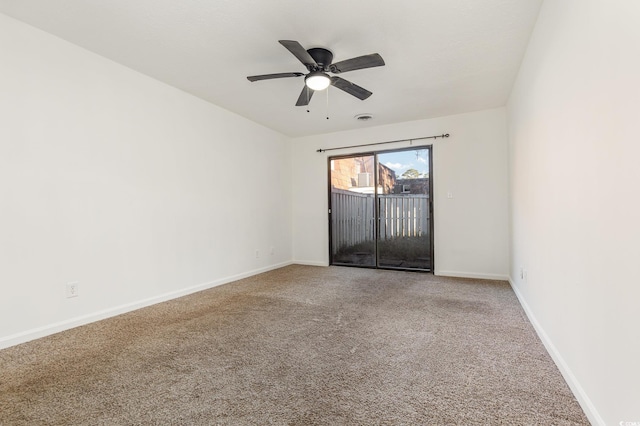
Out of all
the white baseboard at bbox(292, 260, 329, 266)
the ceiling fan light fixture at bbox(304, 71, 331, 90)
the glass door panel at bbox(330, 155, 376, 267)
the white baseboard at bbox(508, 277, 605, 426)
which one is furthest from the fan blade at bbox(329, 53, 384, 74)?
the white baseboard at bbox(292, 260, 329, 266)

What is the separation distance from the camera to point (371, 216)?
17.6 ft

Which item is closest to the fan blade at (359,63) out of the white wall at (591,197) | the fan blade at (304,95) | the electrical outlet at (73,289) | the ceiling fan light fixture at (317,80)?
the ceiling fan light fixture at (317,80)

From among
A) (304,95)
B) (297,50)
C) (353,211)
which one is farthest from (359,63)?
(353,211)

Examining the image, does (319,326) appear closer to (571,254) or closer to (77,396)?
(77,396)

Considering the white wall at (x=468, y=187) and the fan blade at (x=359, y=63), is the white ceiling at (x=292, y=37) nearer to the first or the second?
the fan blade at (x=359, y=63)

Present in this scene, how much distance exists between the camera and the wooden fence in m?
5.00

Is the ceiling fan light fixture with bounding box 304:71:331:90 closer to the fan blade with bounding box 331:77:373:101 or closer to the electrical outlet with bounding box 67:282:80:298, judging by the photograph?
the fan blade with bounding box 331:77:373:101

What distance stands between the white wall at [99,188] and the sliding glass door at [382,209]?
6.77ft

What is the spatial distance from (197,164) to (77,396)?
2843 mm

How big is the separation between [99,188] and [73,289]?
95cm

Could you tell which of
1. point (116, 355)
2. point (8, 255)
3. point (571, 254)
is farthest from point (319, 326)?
point (8, 255)

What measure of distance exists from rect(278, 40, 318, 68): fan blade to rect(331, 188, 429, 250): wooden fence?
124 inches

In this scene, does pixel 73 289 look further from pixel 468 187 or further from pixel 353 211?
pixel 468 187

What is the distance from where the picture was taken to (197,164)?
391cm
